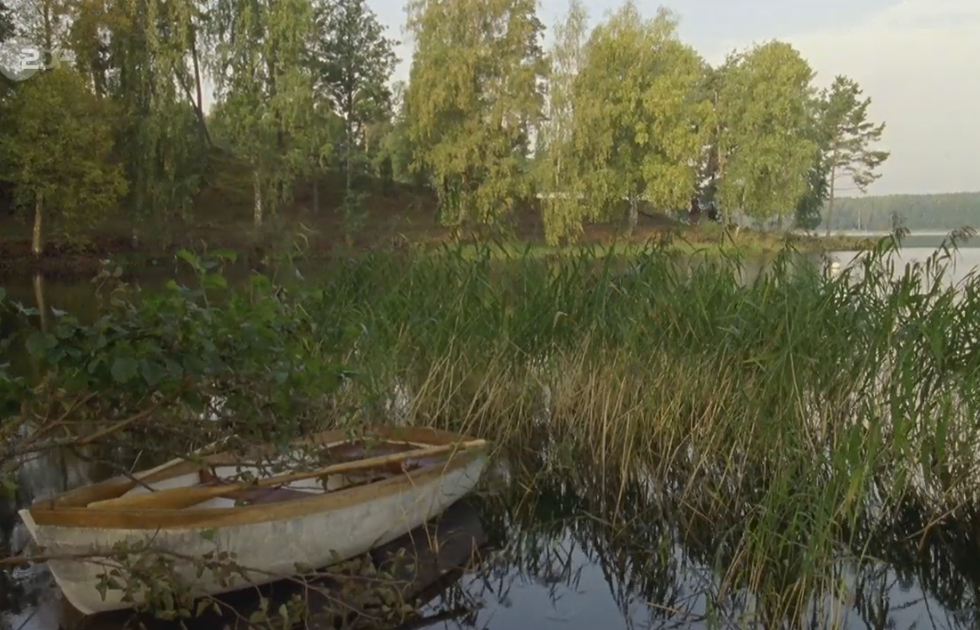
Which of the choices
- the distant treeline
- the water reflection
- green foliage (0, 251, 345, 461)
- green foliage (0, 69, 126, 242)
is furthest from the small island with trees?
green foliage (0, 251, 345, 461)

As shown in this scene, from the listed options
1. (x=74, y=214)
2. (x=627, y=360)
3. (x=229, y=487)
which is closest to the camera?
(x=229, y=487)

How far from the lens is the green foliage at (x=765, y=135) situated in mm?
29891

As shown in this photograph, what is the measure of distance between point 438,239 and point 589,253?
1.43 meters

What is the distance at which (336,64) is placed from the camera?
32438 mm

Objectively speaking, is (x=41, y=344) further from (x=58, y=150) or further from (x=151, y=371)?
(x=58, y=150)

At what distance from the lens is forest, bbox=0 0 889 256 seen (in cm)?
2112

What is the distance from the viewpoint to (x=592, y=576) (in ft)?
14.7

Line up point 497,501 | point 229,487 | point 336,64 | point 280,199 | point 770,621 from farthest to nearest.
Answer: point 336,64
point 280,199
point 497,501
point 229,487
point 770,621

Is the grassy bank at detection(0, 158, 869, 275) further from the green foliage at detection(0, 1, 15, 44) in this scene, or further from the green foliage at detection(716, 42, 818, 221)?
the green foliage at detection(0, 1, 15, 44)

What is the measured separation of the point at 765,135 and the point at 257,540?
2942cm

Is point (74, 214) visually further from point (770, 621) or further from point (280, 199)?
point (770, 621)

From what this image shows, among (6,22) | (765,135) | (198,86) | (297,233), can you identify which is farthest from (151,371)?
(765,135)

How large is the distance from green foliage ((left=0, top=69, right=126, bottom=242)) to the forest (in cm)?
5

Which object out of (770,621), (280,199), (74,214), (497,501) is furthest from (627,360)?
(280,199)
